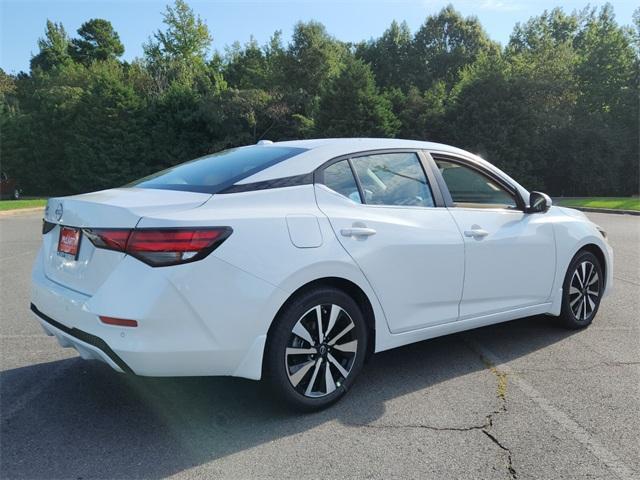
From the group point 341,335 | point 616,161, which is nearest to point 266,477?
point 341,335

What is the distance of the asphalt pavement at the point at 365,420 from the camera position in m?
2.66

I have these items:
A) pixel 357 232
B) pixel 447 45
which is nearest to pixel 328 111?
pixel 447 45

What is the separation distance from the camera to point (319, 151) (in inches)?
137

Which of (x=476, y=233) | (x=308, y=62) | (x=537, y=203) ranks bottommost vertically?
(x=476, y=233)

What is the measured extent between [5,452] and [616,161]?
38.6m

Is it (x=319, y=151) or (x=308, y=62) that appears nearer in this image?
(x=319, y=151)

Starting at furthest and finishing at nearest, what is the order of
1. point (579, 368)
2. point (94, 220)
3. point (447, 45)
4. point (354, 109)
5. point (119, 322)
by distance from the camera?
1. point (447, 45)
2. point (354, 109)
3. point (579, 368)
4. point (94, 220)
5. point (119, 322)

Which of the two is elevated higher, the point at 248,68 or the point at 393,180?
the point at 248,68

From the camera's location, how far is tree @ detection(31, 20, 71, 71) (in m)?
68.1

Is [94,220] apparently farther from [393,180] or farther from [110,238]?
[393,180]

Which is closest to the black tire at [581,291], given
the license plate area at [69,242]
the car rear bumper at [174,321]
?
the car rear bumper at [174,321]

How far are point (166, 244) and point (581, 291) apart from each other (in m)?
3.83

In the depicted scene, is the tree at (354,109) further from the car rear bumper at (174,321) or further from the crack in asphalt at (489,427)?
the car rear bumper at (174,321)

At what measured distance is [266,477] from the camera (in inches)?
101
